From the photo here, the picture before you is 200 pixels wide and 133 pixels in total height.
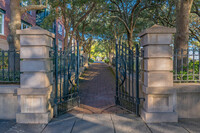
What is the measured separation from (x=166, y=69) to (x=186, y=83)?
1067 mm

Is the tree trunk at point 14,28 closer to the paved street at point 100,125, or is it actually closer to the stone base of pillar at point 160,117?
the paved street at point 100,125

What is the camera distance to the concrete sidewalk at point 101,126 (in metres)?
4.32

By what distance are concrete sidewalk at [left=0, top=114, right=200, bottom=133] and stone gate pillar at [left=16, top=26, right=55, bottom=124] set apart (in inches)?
12.8

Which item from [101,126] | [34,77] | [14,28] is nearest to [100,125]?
[101,126]

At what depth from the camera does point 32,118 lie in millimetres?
4867

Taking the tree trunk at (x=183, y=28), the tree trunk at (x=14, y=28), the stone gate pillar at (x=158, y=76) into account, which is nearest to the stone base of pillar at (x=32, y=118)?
the tree trunk at (x=14, y=28)

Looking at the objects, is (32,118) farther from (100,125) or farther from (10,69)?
(100,125)

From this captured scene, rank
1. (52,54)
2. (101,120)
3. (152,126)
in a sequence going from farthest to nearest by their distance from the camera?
(52,54)
(101,120)
(152,126)

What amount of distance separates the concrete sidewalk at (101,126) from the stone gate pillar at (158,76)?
327mm

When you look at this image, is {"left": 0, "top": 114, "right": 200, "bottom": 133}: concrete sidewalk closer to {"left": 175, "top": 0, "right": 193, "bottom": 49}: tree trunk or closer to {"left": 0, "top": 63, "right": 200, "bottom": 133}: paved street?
{"left": 0, "top": 63, "right": 200, "bottom": 133}: paved street

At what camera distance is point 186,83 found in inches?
206

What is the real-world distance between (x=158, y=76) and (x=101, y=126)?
2.34 meters

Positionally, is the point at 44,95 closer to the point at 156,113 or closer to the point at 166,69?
the point at 156,113

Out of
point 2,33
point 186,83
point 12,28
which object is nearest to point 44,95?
point 12,28
